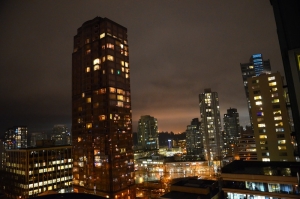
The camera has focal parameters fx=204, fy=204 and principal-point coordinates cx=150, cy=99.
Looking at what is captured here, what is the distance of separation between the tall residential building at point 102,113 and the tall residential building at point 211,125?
382ft

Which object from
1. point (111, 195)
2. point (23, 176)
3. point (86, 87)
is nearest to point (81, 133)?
point (86, 87)

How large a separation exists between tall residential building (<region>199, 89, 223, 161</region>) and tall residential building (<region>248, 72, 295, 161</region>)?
102m

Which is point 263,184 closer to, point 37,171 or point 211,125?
point 37,171

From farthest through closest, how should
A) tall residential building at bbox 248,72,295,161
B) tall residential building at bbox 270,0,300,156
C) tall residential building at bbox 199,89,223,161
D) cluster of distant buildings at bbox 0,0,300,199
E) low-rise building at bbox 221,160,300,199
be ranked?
tall residential building at bbox 199,89,223,161
cluster of distant buildings at bbox 0,0,300,199
tall residential building at bbox 248,72,295,161
low-rise building at bbox 221,160,300,199
tall residential building at bbox 270,0,300,156

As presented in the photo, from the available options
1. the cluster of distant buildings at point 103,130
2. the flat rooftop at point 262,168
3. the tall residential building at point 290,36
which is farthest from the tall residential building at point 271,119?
the tall residential building at point 290,36

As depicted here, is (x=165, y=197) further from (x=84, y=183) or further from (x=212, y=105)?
(x=212, y=105)

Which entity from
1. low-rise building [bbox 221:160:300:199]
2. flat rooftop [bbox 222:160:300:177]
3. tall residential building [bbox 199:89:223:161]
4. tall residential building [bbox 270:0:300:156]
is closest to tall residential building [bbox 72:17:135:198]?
flat rooftop [bbox 222:160:300:177]

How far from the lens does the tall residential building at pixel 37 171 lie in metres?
89.2

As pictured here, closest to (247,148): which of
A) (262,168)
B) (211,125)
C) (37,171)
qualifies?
(211,125)

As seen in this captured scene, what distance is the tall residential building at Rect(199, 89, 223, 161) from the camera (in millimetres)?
177750

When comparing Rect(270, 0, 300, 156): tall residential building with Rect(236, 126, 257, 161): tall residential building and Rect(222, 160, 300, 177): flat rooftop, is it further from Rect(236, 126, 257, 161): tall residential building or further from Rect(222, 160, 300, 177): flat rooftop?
Rect(236, 126, 257, 161): tall residential building

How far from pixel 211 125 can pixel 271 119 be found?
11042cm

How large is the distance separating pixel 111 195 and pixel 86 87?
43183 mm

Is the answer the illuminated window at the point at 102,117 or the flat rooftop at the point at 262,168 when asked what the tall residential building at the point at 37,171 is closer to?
the illuminated window at the point at 102,117
